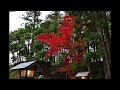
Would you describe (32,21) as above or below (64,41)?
above

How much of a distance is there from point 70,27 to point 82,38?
473mm

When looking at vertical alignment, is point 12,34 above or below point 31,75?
above

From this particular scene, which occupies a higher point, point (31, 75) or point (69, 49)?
point (69, 49)

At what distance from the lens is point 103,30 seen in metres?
5.96

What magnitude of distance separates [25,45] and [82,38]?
1.52 m

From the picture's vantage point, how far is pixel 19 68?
204 inches
